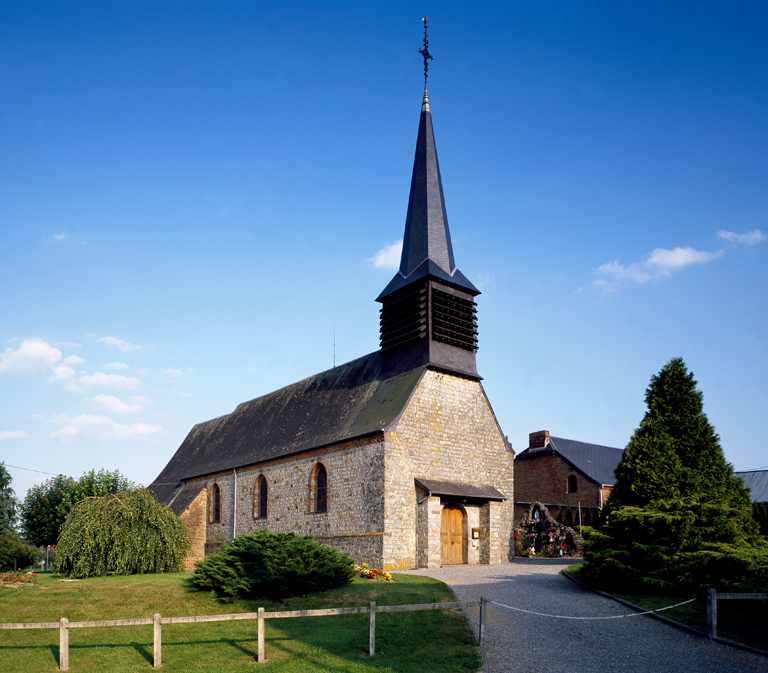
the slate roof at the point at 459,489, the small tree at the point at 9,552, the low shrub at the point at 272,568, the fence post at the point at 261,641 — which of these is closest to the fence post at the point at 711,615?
the fence post at the point at 261,641

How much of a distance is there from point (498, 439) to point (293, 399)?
1000 cm

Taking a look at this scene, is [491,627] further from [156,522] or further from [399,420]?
[156,522]

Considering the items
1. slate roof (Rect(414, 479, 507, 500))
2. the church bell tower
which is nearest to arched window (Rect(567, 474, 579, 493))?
slate roof (Rect(414, 479, 507, 500))

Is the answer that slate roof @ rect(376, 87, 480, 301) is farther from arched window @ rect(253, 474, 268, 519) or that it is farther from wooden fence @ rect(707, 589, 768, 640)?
wooden fence @ rect(707, 589, 768, 640)

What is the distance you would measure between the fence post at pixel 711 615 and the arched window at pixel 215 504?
2338cm

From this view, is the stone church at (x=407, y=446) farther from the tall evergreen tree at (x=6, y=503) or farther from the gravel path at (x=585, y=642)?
the tall evergreen tree at (x=6, y=503)

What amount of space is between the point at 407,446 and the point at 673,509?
9408 millimetres

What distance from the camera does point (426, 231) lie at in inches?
995

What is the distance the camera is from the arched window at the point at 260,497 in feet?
88.7

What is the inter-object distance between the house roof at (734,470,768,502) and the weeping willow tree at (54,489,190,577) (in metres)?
31.5

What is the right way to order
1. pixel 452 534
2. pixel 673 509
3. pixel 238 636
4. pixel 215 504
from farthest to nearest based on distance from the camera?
pixel 215 504, pixel 452 534, pixel 673 509, pixel 238 636

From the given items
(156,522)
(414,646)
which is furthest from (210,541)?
(414,646)

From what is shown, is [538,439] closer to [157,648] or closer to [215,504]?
[215,504]

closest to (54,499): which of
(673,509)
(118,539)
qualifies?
(118,539)
